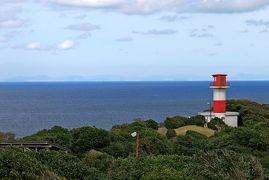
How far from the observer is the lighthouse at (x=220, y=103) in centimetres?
4838

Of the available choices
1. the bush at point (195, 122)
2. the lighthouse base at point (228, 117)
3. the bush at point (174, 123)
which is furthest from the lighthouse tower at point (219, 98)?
the bush at point (174, 123)

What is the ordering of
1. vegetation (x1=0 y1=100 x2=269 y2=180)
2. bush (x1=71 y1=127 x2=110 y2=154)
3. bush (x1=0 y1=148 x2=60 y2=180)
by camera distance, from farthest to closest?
1. bush (x1=71 y1=127 x2=110 y2=154)
2. vegetation (x1=0 y1=100 x2=269 y2=180)
3. bush (x1=0 y1=148 x2=60 y2=180)

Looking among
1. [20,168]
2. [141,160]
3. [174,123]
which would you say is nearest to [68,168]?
[141,160]

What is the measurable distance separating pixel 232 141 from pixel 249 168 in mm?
14212

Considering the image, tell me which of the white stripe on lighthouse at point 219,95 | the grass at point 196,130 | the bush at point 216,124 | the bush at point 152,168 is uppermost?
the white stripe on lighthouse at point 219,95

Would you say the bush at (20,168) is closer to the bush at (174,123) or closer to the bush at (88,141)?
the bush at (88,141)

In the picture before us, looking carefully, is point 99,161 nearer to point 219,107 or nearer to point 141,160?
point 141,160

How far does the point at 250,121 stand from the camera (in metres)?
47.7

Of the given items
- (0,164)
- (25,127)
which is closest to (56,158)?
(0,164)

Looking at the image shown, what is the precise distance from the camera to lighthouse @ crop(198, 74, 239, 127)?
48.4 m

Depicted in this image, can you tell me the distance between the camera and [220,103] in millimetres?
48375

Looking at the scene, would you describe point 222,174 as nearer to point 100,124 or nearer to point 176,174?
point 176,174

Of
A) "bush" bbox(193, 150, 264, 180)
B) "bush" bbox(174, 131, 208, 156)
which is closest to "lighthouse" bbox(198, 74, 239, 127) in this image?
"bush" bbox(174, 131, 208, 156)

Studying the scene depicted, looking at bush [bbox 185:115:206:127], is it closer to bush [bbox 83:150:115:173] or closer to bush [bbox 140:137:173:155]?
bush [bbox 140:137:173:155]
